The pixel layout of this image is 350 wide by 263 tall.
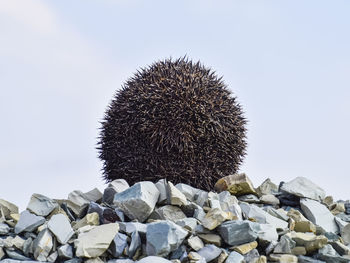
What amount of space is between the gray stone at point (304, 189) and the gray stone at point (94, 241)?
2756 mm

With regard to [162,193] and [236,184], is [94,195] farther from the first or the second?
[236,184]

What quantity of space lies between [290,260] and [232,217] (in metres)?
0.75

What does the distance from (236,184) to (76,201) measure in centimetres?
212

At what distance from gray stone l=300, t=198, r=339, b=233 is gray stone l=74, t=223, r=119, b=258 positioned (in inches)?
106

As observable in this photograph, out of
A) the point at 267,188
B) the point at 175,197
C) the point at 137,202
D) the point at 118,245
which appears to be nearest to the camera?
the point at 118,245

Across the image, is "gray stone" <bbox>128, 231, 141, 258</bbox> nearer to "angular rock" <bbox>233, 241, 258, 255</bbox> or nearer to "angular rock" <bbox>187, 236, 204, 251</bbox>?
"angular rock" <bbox>187, 236, 204, 251</bbox>

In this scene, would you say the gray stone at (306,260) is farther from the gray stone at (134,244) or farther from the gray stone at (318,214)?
the gray stone at (134,244)

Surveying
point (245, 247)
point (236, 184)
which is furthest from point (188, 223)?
point (236, 184)

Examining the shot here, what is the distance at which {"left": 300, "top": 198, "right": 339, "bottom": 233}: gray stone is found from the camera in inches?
230

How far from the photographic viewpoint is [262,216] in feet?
17.8

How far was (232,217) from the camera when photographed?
5.06 m

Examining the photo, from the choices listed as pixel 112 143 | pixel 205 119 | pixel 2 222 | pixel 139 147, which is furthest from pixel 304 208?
pixel 2 222

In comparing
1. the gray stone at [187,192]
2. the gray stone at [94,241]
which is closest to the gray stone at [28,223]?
the gray stone at [94,241]

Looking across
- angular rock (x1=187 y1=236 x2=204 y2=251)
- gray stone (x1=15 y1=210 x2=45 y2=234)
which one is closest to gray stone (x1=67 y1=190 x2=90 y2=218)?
gray stone (x1=15 y1=210 x2=45 y2=234)
